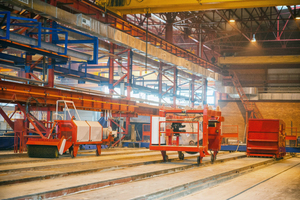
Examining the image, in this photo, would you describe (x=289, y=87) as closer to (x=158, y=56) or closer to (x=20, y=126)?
(x=158, y=56)

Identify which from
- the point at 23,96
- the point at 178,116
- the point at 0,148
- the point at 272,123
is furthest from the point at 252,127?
the point at 0,148

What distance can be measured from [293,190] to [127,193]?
3665mm

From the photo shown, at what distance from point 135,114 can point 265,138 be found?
8.85 metres

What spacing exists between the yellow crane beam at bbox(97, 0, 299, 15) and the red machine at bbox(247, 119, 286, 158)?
538 centimetres

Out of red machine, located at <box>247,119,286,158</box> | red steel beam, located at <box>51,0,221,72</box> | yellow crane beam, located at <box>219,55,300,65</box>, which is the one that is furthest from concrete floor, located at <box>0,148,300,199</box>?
yellow crane beam, located at <box>219,55,300,65</box>

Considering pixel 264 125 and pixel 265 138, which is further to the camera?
pixel 264 125

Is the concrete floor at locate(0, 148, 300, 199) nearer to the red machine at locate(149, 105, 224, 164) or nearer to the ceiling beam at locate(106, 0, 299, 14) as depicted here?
the red machine at locate(149, 105, 224, 164)

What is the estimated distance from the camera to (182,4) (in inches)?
609

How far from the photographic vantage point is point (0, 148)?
17141 millimetres

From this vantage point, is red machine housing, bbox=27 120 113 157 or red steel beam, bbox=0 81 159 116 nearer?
red machine housing, bbox=27 120 113 157

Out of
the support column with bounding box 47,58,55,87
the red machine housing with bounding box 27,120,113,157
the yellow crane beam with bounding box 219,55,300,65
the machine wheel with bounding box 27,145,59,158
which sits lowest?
the machine wheel with bounding box 27,145,59,158

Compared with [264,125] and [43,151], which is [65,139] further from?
[264,125]

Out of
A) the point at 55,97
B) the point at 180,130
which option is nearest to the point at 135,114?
the point at 55,97

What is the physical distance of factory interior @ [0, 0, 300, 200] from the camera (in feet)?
25.4
